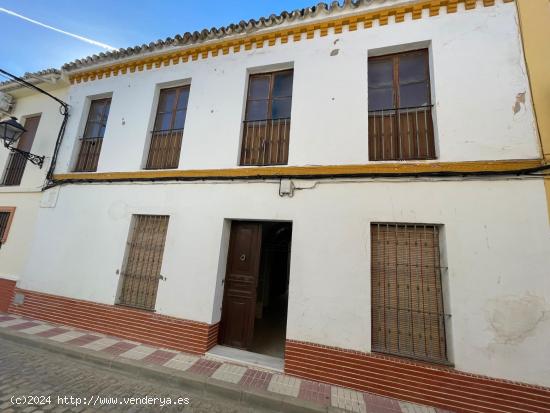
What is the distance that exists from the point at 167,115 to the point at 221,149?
6.49ft

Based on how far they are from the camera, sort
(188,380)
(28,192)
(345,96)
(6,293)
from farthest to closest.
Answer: (28,192) < (6,293) < (345,96) < (188,380)

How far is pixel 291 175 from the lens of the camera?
437cm

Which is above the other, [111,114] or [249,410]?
[111,114]

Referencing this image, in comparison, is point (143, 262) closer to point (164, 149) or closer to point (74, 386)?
point (74, 386)

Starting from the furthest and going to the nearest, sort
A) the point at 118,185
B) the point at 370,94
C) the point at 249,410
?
the point at 118,185 → the point at 370,94 → the point at 249,410

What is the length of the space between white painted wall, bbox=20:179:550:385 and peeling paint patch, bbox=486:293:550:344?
1 centimetres

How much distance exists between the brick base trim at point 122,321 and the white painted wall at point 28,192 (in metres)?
1.02

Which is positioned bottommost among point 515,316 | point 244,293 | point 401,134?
point 244,293

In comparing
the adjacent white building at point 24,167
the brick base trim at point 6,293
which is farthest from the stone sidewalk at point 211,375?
the adjacent white building at point 24,167

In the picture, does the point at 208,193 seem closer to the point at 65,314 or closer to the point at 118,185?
the point at 118,185

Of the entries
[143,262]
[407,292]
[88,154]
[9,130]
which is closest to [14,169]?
[9,130]

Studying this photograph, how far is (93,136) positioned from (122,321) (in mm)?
4719

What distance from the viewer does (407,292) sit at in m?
3.72

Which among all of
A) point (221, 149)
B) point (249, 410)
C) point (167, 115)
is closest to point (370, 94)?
point (221, 149)
